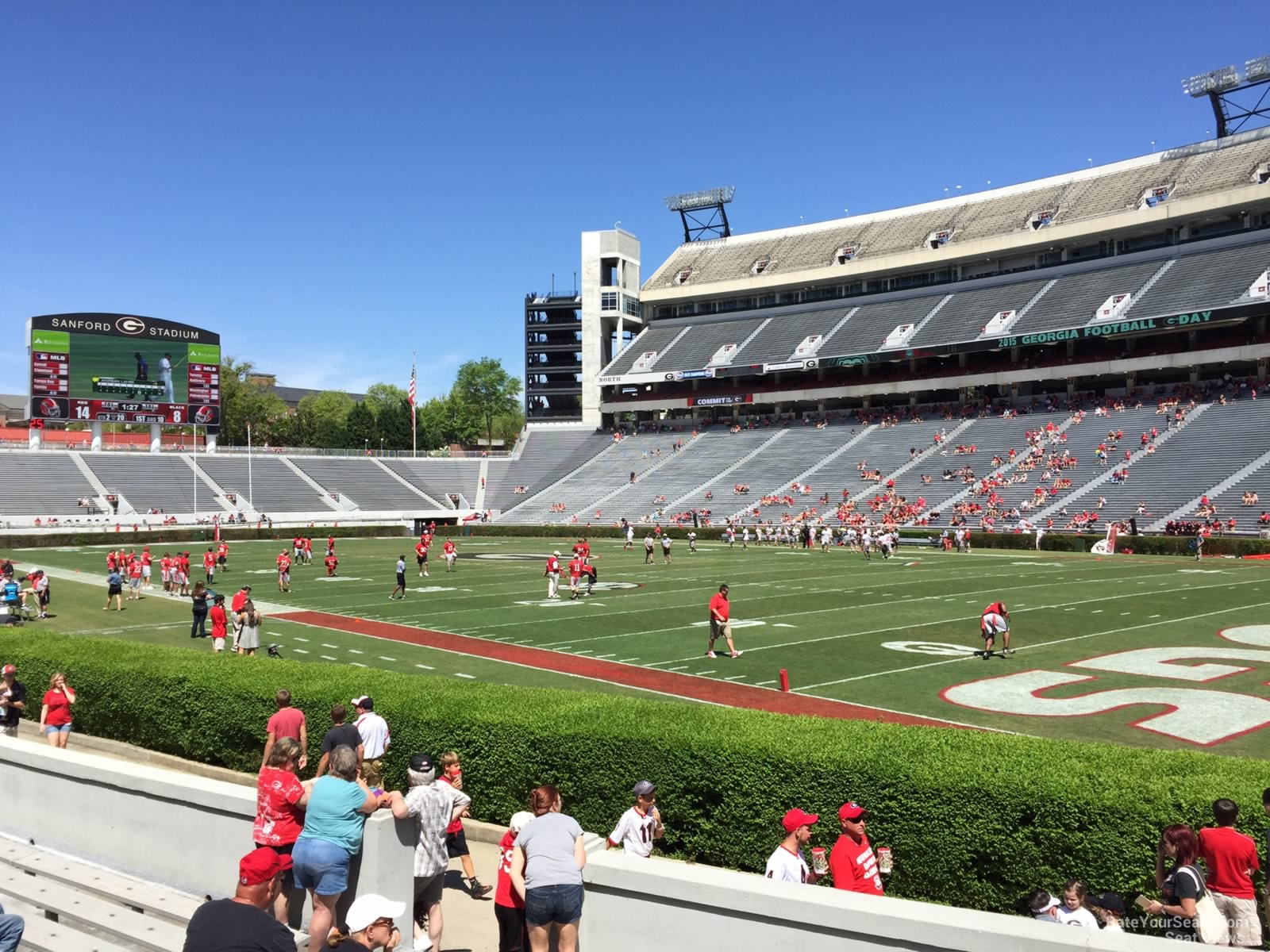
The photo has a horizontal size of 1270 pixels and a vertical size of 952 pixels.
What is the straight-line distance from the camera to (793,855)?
675 cm

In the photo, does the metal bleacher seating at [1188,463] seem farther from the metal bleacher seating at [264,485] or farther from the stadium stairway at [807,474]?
the metal bleacher seating at [264,485]

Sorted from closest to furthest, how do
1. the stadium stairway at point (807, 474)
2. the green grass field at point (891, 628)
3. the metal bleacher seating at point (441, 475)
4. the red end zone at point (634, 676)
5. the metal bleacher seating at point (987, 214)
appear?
the red end zone at point (634, 676), the green grass field at point (891, 628), the stadium stairway at point (807, 474), the metal bleacher seating at point (987, 214), the metal bleacher seating at point (441, 475)

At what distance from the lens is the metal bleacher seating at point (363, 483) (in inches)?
2995

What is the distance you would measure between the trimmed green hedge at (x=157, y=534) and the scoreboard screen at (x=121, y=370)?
8603mm

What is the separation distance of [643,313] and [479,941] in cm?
8980

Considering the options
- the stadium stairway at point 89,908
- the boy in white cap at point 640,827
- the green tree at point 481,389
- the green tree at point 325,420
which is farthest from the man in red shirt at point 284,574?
the green tree at point 481,389

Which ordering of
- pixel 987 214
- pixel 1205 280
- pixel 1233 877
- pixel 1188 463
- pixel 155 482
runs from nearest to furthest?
pixel 1233 877, pixel 1188 463, pixel 1205 280, pixel 155 482, pixel 987 214

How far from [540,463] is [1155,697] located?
71.2 metres

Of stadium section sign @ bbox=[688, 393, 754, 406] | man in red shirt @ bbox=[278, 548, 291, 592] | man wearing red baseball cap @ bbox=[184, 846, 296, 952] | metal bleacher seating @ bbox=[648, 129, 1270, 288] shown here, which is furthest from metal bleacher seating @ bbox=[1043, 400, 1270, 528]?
man wearing red baseball cap @ bbox=[184, 846, 296, 952]

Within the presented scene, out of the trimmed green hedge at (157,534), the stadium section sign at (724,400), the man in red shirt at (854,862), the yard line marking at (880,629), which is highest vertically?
the stadium section sign at (724,400)

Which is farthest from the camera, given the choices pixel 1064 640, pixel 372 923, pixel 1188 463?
pixel 1188 463

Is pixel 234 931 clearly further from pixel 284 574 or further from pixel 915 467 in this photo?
pixel 915 467

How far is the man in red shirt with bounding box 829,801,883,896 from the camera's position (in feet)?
21.8

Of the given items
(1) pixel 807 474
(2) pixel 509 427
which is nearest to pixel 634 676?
(1) pixel 807 474
